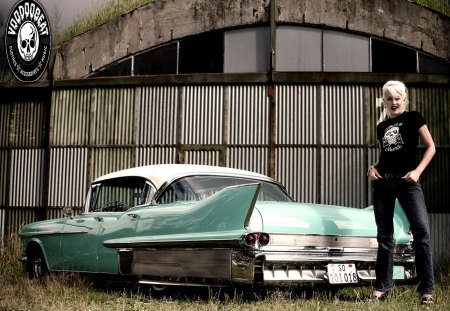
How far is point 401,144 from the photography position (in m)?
5.37

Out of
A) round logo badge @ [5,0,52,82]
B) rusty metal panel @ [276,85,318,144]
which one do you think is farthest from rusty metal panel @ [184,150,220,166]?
round logo badge @ [5,0,52,82]

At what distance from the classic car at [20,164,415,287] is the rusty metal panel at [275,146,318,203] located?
20.7 ft

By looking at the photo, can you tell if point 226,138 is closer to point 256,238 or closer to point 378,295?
point 378,295

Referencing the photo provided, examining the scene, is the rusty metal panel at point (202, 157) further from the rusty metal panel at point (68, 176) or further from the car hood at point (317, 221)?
the car hood at point (317, 221)

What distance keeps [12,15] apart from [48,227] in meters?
9.40

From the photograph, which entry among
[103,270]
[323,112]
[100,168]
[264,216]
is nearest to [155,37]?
[100,168]

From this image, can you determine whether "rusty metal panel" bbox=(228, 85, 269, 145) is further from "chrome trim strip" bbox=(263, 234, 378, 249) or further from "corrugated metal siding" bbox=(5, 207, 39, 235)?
"chrome trim strip" bbox=(263, 234, 378, 249)

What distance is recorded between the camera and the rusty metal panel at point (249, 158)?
13406 mm

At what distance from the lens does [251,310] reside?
4.98 m

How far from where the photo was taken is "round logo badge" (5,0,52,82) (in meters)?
14.8

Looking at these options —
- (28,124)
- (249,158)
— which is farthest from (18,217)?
(249,158)

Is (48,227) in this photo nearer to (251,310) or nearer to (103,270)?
(103,270)

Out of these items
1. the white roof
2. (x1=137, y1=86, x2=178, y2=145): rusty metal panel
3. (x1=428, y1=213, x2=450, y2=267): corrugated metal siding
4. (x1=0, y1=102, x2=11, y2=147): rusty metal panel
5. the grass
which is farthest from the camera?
(x1=0, y1=102, x2=11, y2=147): rusty metal panel

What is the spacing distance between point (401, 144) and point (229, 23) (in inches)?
371
